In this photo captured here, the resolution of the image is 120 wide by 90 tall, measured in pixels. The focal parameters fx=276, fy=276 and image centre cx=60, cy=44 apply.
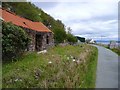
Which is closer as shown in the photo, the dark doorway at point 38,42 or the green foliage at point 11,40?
the green foliage at point 11,40

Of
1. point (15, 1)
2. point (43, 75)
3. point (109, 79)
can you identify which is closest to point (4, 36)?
point (43, 75)

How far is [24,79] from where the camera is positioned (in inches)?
456

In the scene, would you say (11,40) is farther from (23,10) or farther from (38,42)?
(23,10)

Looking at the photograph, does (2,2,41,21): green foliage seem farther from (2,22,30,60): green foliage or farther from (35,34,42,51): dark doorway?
(2,22,30,60): green foliage

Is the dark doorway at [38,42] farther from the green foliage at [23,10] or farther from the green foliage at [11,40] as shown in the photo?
the green foliage at [11,40]

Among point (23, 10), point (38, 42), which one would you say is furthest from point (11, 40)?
point (23, 10)

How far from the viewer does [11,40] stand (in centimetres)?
1727

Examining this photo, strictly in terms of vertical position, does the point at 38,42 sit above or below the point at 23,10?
below

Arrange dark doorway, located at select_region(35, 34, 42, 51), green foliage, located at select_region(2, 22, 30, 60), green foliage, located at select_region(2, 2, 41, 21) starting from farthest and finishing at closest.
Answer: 1. green foliage, located at select_region(2, 2, 41, 21)
2. dark doorway, located at select_region(35, 34, 42, 51)
3. green foliage, located at select_region(2, 22, 30, 60)

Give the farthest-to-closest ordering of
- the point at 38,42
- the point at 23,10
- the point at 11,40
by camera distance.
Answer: the point at 23,10 → the point at 38,42 → the point at 11,40

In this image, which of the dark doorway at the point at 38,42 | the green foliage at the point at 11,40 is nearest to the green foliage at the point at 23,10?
the dark doorway at the point at 38,42

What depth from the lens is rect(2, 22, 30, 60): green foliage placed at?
1702 centimetres

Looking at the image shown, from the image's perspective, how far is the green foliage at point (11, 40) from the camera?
55.8 feet

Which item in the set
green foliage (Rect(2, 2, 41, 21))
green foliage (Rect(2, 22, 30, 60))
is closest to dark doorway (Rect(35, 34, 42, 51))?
green foliage (Rect(2, 2, 41, 21))
